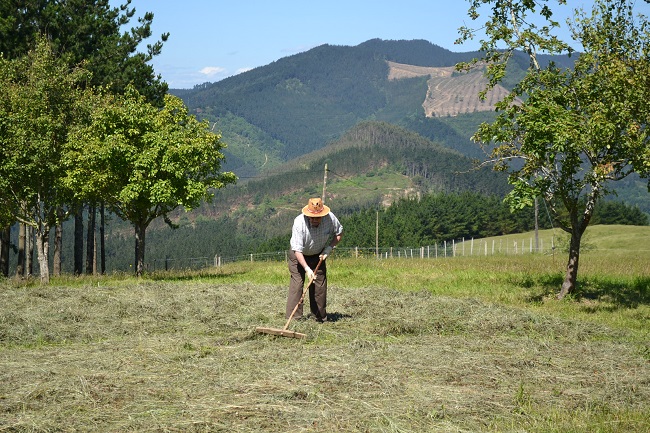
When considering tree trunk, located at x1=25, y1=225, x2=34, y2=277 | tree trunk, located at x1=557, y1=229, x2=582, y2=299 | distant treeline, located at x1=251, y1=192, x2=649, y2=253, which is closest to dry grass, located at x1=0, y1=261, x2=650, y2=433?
tree trunk, located at x1=557, y1=229, x2=582, y2=299

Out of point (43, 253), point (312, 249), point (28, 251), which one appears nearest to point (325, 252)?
point (312, 249)

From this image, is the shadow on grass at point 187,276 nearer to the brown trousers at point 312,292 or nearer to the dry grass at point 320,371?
the dry grass at point 320,371

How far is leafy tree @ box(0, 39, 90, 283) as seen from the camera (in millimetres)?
25844

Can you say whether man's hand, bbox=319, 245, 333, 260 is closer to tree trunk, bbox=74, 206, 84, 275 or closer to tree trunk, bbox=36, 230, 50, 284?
tree trunk, bbox=36, 230, 50, 284

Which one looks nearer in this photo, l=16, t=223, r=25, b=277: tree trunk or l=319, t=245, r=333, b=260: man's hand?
l=319, t=245, r=333, b=260: man's hand

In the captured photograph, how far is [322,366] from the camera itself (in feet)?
32.7

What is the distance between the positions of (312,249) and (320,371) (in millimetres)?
5030

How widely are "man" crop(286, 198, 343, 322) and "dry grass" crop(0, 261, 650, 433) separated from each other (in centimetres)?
47

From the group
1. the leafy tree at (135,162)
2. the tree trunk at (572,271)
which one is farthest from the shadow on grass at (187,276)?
the tree trunk at (572,271)

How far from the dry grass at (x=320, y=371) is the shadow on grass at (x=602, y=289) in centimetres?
452

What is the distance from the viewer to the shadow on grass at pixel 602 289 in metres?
19.5

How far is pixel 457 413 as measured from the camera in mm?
7832

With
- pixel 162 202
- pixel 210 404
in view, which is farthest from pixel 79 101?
pixel 210 404

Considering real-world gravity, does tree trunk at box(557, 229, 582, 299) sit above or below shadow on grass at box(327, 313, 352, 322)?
above
